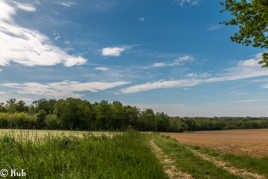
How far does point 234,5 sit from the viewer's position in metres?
10.6

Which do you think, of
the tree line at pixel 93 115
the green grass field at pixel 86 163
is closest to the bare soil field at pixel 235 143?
the green grass field at pixel 86 163

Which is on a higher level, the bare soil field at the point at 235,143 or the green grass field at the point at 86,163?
the green grass field at the point at 86,163

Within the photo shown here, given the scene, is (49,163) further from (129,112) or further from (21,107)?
(21,107)

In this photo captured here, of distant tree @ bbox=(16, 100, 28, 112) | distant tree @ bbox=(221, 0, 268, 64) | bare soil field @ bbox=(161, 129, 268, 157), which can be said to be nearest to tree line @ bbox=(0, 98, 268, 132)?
distant tree @ bbox=(16, 100, 28, 112)

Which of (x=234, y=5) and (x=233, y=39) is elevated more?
(x=234, y=5)

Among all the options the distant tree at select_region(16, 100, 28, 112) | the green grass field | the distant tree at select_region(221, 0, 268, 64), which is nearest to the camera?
the green grass field

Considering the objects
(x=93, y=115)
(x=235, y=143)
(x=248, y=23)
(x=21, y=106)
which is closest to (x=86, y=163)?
(x=248, y=23)

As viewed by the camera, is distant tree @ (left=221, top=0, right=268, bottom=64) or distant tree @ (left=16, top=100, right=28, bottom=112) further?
distant tree @ (left=16, top=100, right=28, bottom=112)

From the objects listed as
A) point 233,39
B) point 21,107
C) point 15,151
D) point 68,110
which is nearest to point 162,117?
point 68,110

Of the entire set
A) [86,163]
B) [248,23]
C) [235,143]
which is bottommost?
[235,143]

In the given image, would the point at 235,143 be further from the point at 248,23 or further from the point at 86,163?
the point at 86,163

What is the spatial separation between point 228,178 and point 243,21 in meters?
9.38

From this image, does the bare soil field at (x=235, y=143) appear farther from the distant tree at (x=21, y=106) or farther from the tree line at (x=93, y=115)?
the distant tree at (x=21, y=106)

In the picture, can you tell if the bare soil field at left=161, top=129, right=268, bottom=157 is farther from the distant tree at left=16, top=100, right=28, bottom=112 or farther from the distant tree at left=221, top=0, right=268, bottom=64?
the distant tree at left=16, top=100, right=28, bottom=112
